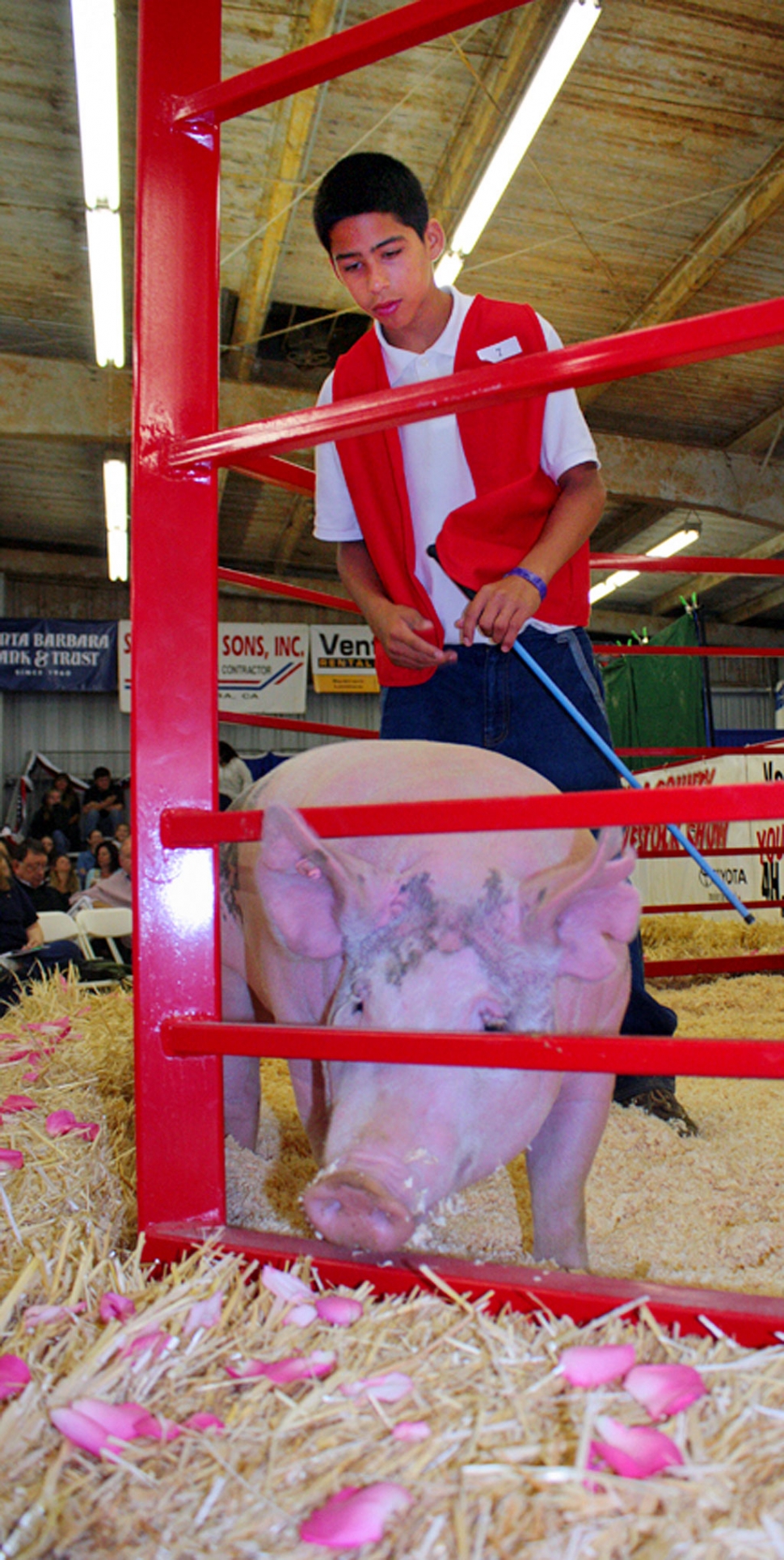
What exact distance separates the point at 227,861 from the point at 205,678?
1.00 meters

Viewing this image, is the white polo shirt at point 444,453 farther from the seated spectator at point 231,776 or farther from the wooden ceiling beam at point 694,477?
the wooden ceiling beam at point 694,477

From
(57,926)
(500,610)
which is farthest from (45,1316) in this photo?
(57,926)

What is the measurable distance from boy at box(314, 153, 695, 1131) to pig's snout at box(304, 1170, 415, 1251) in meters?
1.06

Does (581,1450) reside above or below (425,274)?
below

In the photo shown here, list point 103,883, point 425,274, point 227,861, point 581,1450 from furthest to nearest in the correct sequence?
point 103,883 → point 227,861 → point 425,274 → point 581,1450

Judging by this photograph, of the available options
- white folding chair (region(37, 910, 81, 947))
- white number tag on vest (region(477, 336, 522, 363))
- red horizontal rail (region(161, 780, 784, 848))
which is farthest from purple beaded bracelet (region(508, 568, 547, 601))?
white folding chair (region(37, 910, 81, 947))

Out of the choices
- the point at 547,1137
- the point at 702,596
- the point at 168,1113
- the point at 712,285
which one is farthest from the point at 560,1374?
the point at 702,596

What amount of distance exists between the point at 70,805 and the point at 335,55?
13.5 meters

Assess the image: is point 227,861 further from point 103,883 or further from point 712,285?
point 712,285

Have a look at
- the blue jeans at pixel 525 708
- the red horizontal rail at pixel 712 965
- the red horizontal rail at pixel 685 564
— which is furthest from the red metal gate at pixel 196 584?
the red horizontal rail at pixel 712 965

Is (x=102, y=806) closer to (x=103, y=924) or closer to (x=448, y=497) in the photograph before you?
(x=103, y=924)

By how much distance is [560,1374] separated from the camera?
0.94 m

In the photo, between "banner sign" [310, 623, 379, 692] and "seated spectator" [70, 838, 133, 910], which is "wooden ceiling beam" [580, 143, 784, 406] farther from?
"banner sign" [310, 623, 379, 692]

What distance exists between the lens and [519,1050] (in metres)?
1.12
